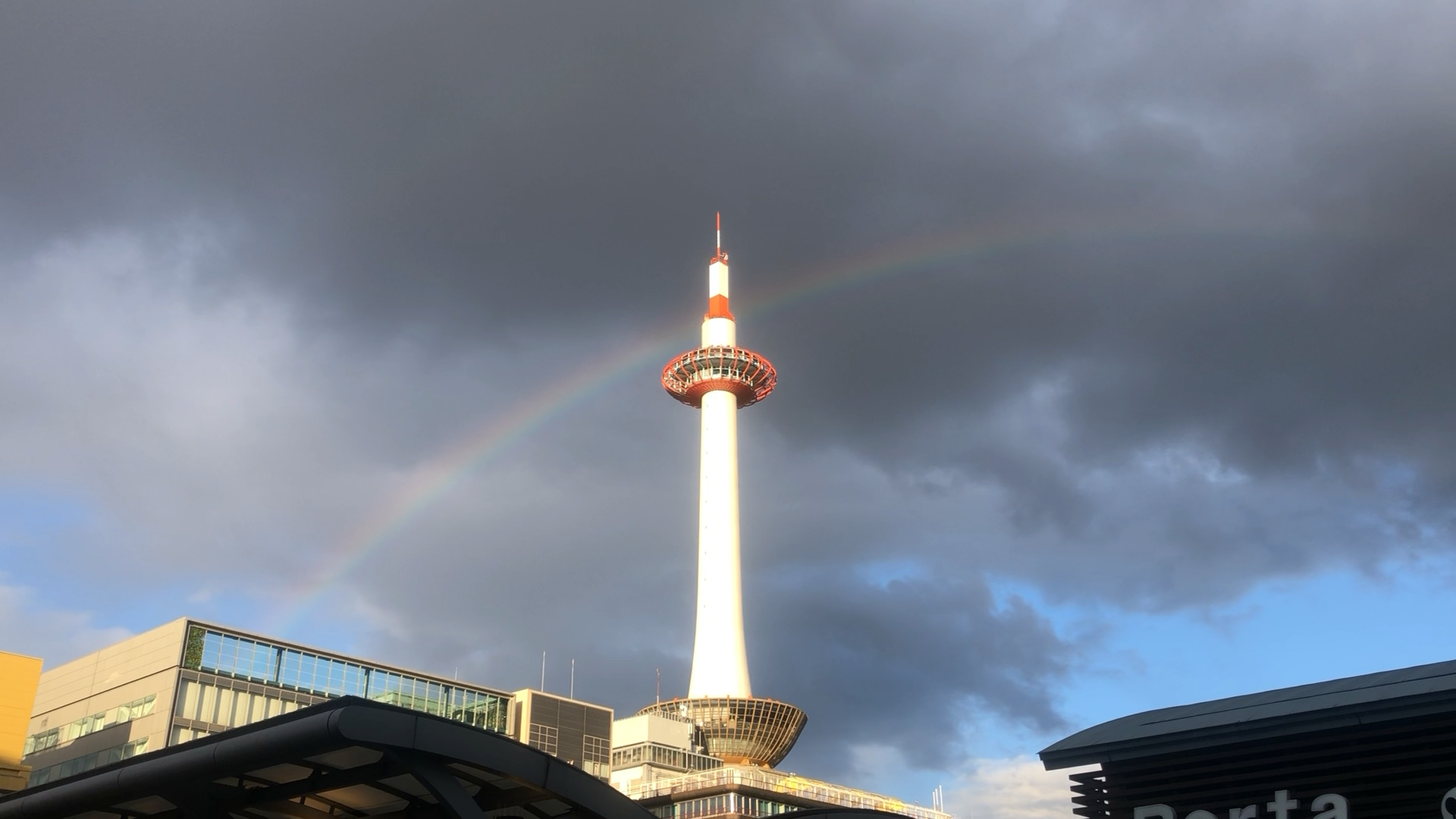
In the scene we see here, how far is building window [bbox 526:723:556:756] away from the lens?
3952 inches

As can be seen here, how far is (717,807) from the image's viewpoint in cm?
10925

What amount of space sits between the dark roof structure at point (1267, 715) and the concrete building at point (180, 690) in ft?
154

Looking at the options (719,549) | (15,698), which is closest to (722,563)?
(719,549)

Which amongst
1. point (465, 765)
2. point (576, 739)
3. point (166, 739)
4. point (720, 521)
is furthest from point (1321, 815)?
point (720, 521)

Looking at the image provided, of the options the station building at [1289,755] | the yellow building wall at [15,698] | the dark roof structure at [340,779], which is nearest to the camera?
the dark roof structure at [340,779]

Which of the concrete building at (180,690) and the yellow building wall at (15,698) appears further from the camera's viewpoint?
the concrete building at (180,690)

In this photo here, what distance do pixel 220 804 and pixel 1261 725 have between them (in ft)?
93.0

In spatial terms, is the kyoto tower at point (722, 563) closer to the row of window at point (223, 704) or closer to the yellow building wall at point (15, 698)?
the row of window at point (223, 704)

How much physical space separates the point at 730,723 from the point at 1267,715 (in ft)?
296

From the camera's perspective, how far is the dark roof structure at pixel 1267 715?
37156mm

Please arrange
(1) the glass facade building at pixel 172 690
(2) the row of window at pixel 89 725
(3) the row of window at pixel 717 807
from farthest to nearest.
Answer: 1. (3) the row of window at pixel 717 807
2. (2) the row of window at pixel 89 725
3. (1) the glass facade building at pixel 172 690

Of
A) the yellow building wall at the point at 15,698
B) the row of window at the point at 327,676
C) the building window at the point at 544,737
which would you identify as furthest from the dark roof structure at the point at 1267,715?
the building window at the point at 544,737

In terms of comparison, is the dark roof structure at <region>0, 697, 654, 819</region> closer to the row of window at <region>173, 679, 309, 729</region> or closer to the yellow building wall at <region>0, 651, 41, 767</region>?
the yellow building wall at <region>0, 651, 41, 767</region>

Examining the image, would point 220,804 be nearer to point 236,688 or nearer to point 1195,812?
point 1195,812
